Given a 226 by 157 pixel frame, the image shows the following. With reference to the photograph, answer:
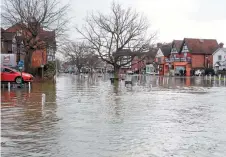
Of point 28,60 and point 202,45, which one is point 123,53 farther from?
point 202,45

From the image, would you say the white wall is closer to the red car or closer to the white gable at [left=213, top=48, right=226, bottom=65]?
the white gable at [left=213, top=48, right=226, bottom=65]

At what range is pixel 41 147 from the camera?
28.0ft

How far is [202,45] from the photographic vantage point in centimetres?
9788

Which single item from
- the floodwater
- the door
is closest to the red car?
the door

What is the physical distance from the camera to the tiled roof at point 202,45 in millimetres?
95869

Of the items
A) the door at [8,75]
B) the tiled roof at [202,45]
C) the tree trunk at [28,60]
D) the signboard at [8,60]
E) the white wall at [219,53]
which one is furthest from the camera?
the tiled roof at [202,45]

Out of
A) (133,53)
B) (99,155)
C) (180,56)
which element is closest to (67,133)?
(99,155)

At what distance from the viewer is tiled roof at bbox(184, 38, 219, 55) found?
95869 mm

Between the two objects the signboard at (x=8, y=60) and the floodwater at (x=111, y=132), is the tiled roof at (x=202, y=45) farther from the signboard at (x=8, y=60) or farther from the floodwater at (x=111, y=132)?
the floodwater at (x=111, y=132)

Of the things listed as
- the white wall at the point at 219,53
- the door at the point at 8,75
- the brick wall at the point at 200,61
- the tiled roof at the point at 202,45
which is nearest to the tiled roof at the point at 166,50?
the tiled roof at the point at 202,45

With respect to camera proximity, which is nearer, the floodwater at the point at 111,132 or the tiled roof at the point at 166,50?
the floodwater at the point at 111,132

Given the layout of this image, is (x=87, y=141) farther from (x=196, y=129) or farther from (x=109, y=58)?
(x=109, y=58)

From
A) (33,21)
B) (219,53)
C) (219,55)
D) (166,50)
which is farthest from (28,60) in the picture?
(166,50)

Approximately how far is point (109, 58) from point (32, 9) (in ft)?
55.5
